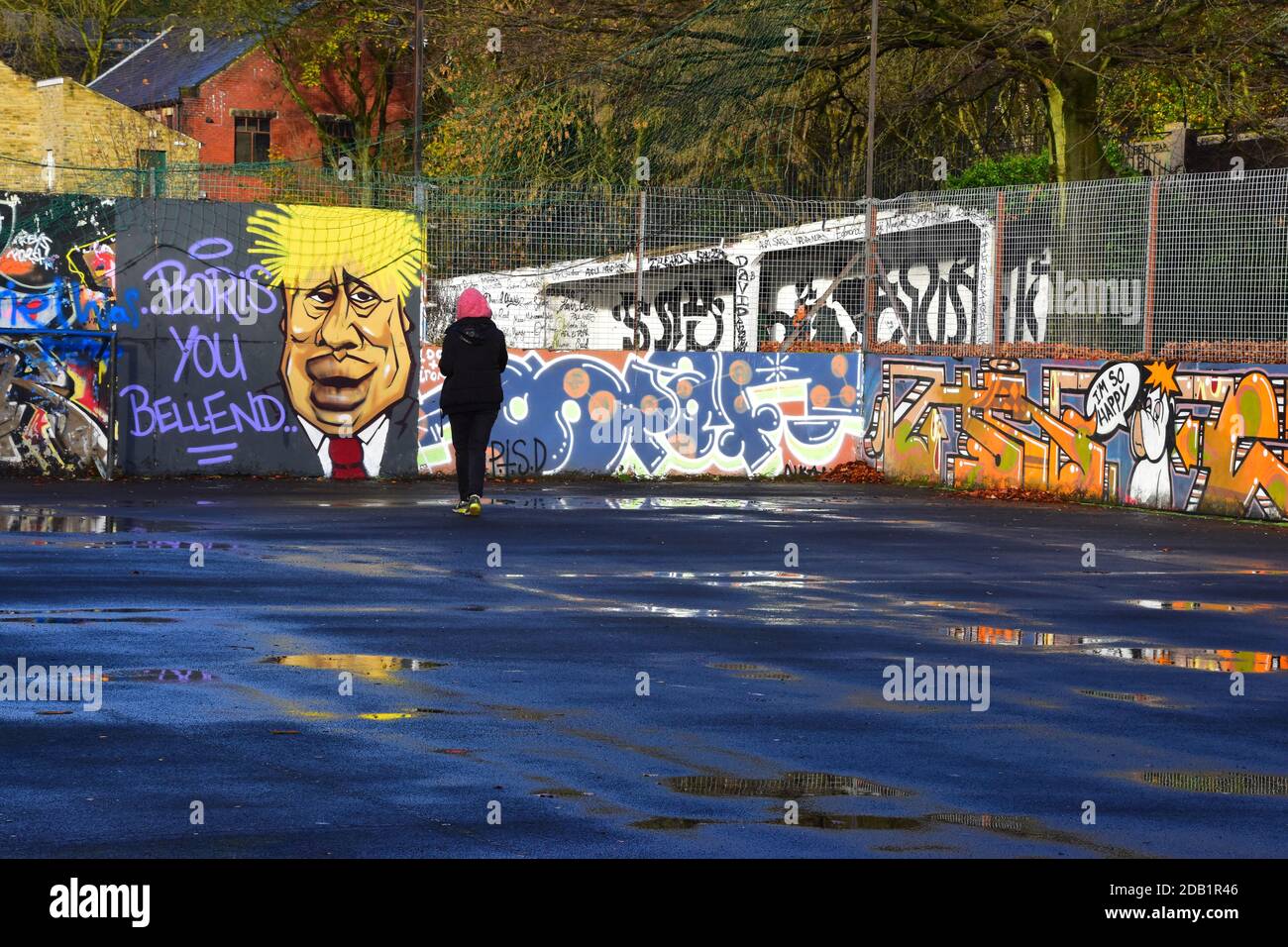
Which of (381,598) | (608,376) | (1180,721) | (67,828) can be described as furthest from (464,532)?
(67,828)

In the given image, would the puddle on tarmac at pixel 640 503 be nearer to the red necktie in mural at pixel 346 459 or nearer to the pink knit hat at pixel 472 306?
the pink knit hat at pixel 472 306

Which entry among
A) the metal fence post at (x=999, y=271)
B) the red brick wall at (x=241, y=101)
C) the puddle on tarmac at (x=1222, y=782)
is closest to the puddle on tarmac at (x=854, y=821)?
the puddle on tarmac at (x=1222, y=782)

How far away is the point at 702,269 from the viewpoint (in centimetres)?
2230

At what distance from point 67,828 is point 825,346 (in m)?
17.1

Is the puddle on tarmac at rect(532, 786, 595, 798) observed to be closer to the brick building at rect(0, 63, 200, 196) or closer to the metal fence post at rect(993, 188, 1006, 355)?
the metal fence post at rect(993, 188, 1006, 355)

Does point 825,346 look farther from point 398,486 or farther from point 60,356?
point 60,356

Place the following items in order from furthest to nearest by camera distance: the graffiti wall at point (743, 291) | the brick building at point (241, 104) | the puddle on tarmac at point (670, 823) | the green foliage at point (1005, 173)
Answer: the brick building at point (241, 104) < the green foliage at point (1005, 173) < the graffiti wall at point (743, 291) < the puddle on tarmac at point (670, 823)

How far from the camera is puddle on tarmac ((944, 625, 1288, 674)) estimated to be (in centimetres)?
1015

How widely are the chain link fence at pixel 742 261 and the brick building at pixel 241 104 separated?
128ft

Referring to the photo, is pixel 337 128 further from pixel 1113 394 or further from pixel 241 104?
pixel 1113 394

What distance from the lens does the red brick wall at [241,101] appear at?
61062mm

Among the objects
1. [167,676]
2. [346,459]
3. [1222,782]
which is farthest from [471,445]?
[1222,782]

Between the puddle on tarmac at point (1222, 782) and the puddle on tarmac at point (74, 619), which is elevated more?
the puddle on tarmac at point (74, 619)

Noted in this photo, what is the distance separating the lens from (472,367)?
1784 cm
